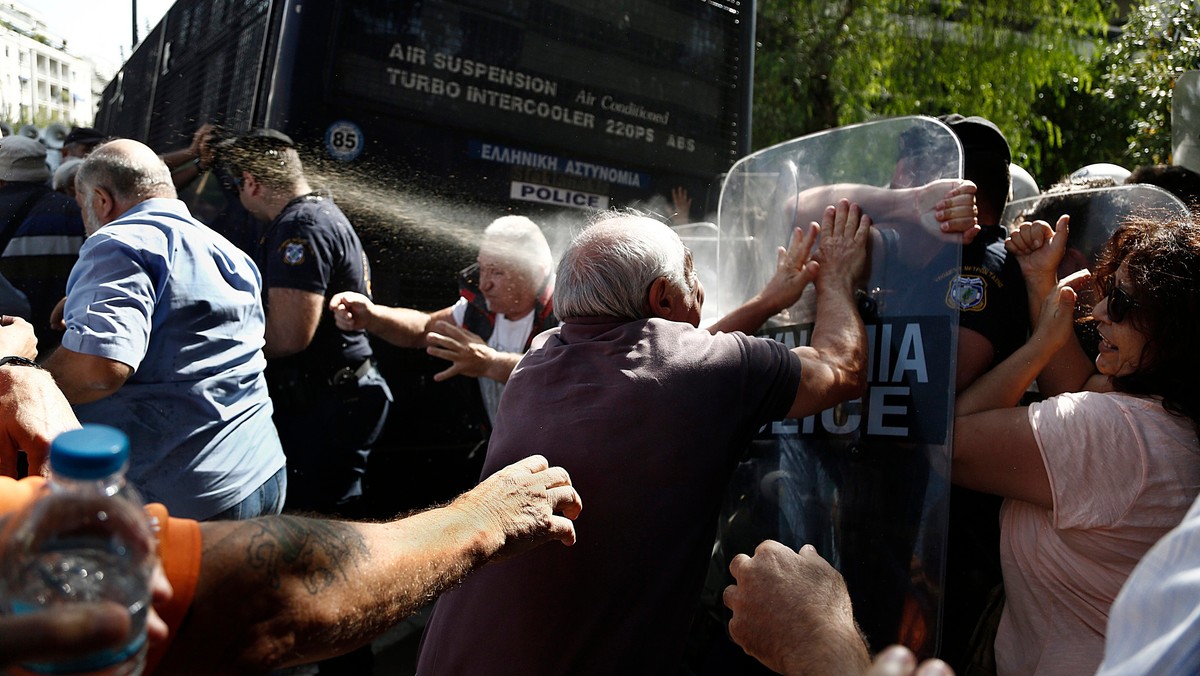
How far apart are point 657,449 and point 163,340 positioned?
1561 mm

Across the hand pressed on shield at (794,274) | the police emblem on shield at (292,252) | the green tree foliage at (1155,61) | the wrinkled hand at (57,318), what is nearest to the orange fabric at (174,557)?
the hand pressed on shield at (794,274)

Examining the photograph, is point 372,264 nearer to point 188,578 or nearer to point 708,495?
point 708,495

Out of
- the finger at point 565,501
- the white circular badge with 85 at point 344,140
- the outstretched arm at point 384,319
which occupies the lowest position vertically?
the finger at point 565,501

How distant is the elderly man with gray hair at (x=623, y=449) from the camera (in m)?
1.78

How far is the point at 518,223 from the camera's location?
3.53 metres

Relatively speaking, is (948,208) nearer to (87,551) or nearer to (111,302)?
(87,551)

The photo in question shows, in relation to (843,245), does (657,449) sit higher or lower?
lower

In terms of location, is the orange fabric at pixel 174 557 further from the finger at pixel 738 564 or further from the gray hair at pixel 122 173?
the gray hair at pixel 122 173

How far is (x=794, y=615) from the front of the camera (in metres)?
1.35

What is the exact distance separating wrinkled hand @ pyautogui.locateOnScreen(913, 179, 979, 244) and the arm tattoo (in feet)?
4.76

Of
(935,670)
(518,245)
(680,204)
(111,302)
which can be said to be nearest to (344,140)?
(518,245)

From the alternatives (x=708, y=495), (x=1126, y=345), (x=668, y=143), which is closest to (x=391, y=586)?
(x=708, y=495)

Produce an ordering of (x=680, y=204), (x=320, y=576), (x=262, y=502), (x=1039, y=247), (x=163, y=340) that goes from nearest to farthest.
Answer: (x=320, y=576)
(x=1039, y=247)
(x=163, y=340)
(x=262, y=502)
(x=680, y=204)

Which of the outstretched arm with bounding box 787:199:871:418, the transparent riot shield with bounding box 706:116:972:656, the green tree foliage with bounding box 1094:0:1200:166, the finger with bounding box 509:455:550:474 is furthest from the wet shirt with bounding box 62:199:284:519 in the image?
the green tree foliage with bounding box 1094:0:1200:166
